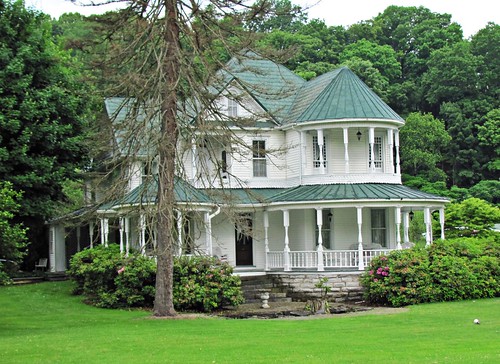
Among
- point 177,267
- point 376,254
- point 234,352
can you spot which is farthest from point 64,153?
point 234,352

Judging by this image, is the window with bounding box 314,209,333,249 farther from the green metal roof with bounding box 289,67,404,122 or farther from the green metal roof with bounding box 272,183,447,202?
the green metal roof with bounding box 289,67,404,122

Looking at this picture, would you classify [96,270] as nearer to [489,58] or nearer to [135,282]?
[135,282]

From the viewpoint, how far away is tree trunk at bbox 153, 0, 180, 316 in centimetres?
2231

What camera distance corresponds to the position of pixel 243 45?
22797 millimetres

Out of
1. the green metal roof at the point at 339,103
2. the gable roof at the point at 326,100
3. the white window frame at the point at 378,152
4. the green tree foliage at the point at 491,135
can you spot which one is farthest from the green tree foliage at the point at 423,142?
the white window frame at the point at 378,152

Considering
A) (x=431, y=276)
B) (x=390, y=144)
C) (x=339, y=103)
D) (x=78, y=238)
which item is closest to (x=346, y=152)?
(x=390, y=144)

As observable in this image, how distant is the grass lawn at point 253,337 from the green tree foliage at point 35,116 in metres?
7.30

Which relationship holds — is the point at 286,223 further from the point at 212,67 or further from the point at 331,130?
the point at 212,67

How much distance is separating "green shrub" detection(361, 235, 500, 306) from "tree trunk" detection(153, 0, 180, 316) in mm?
8215

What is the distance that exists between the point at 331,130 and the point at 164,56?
1239 centimetres

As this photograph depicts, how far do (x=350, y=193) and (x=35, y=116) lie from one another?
13.3m

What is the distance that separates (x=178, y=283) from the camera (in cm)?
2642

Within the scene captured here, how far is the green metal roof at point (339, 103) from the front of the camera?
106ft

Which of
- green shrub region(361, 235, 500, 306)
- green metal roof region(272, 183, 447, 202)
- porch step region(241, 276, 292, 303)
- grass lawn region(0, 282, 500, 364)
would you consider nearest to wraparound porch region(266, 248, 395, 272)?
porch step region(241, 276, 292, 303)
